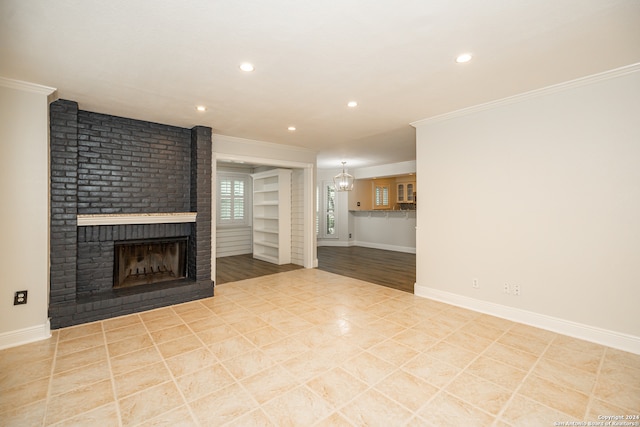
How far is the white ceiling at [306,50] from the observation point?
6.15 feet

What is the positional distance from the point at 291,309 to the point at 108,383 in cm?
204

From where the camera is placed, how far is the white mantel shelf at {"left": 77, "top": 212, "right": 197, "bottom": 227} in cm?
366

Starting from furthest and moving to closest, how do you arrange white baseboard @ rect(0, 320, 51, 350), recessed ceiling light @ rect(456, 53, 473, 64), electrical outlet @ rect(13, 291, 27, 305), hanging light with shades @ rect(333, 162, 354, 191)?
hanging light with shades @ rect(333, 162, 354, 191), electrical outlet @ rect(13, 291, 27, 305), white baseboard @ rect(0, 320, 51, 350), recessed ceiling light @ rect(456, 53, 473, 64)

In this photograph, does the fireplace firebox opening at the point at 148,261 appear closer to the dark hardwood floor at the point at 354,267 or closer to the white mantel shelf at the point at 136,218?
the white mantel shelf at the point at 136,218

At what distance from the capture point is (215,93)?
323 cm

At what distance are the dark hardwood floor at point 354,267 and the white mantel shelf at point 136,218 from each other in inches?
56.7

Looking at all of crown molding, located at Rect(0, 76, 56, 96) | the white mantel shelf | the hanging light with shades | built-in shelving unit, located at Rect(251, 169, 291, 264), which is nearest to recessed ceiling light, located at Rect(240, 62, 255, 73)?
crown molding, located at Rect(0, 76, 56, 96)

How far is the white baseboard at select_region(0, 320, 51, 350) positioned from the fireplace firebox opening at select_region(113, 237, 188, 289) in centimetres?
103

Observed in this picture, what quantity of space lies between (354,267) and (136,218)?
433 cm

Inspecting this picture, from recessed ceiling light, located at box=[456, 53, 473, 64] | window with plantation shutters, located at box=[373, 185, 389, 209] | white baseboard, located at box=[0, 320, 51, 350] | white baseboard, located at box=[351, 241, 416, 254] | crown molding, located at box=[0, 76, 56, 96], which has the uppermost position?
recessed ceiling light, located at box=[456, 53, 473, 64]

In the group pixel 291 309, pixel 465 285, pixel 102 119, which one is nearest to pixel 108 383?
pixel 291 309

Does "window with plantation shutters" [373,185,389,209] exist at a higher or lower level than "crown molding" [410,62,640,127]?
lower

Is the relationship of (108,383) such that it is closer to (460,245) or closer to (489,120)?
(460,245)

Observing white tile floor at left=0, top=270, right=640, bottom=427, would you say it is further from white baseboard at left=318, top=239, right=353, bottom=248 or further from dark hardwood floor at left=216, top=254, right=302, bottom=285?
white baseboard at left=318, top=239, right=353, bottom=248
